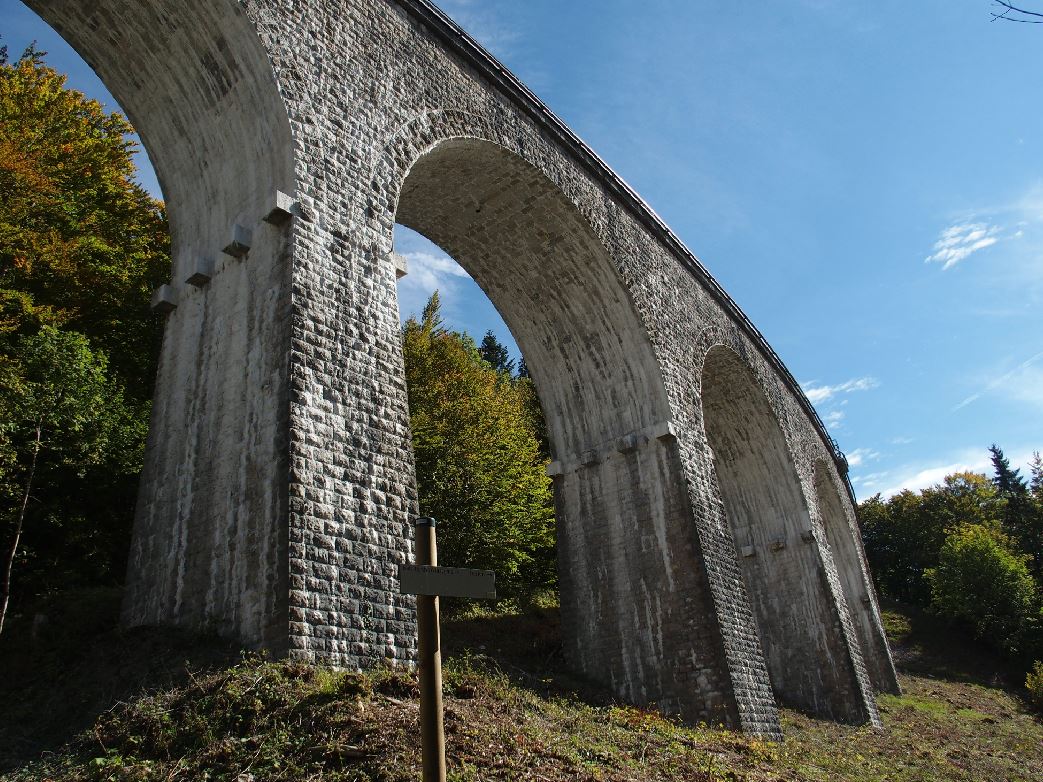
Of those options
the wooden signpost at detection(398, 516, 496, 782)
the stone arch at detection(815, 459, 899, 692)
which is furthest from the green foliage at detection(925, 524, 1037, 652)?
the wooden signpost at detection(398, 516, 496, 782)

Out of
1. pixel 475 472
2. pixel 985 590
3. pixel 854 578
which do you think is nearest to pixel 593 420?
pixel 475 472

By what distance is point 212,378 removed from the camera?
27.8ft

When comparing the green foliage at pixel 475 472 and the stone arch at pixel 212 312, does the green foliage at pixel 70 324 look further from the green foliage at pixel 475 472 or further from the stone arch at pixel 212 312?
the green foliage at pixel 475 472

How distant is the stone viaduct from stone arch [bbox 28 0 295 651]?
0.03m

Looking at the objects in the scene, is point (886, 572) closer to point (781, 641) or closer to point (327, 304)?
point (781, 641)

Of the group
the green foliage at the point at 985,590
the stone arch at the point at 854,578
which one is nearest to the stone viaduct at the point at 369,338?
the stone arch at the point at 854,578

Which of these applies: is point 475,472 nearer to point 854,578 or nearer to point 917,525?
point 854,578

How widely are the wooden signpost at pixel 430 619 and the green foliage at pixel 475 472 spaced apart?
42.7ft

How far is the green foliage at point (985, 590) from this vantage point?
3681cm

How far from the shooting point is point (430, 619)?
4168 mm

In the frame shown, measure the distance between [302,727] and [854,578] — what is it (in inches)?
946

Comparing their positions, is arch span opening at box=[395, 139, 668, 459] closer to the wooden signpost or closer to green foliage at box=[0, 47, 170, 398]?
green foliage at box=[0, 47, 170, 398]

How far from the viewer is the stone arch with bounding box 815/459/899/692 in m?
25.0

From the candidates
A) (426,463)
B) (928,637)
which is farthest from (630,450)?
(928,637)
